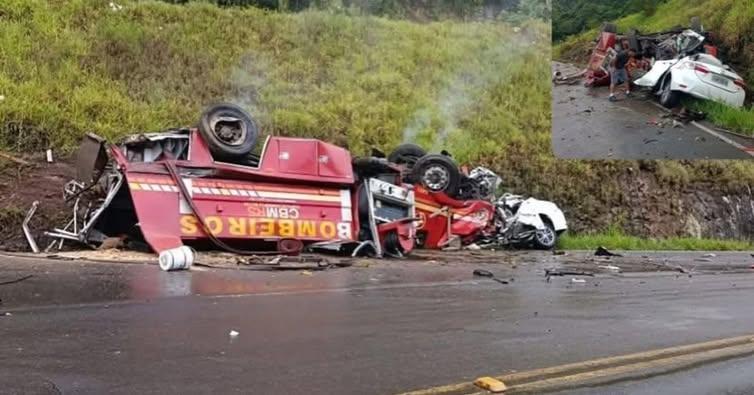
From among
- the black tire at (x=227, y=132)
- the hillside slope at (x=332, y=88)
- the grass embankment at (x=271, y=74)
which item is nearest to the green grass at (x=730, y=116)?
the hillside slope at (x=332, y=88)

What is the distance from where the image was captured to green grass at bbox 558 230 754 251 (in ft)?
63.1

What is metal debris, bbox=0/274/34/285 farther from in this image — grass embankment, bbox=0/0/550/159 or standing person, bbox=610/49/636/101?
standing person, bbox=610/49/636/101

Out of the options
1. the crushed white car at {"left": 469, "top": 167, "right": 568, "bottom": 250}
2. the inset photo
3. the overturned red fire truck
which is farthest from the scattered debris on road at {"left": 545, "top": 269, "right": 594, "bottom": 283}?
the inset photo

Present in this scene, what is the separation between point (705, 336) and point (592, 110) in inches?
396

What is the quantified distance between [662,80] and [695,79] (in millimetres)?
622

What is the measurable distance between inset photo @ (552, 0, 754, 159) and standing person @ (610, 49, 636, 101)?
0.02 m

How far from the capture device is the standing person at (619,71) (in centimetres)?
1541

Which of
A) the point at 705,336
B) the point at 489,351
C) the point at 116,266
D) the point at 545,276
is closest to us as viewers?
the point at 489,351

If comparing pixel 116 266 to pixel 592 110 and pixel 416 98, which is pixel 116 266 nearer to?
pixel 592 110

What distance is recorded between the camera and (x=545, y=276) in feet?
36.0

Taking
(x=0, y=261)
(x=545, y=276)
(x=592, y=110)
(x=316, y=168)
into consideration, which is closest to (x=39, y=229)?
(x=0, y=261)

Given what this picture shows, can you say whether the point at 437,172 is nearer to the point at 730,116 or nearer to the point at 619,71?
the point at 619,71

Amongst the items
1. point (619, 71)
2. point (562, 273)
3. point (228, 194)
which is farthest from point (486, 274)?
point (619, 71)

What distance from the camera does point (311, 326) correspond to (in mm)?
6059
